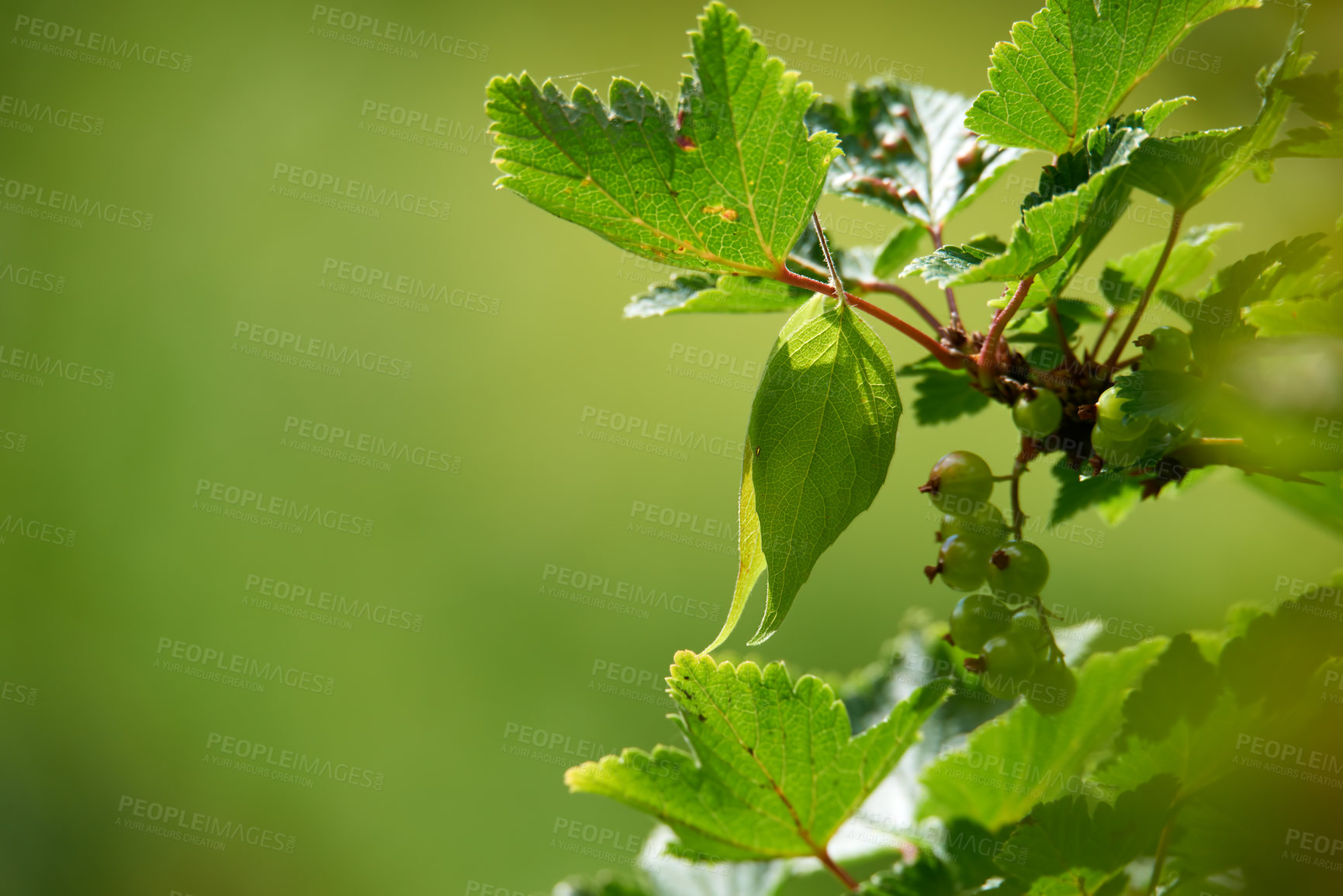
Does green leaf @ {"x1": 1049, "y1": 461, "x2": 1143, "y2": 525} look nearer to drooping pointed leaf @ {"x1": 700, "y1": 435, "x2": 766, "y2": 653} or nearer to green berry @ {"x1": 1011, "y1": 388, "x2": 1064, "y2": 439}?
green berry @ {"x1": 1011, "y1": 388, "x2": 1064, "y2": 439}

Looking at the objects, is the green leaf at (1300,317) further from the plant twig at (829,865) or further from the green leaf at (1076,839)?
the plant twig at (829,865)

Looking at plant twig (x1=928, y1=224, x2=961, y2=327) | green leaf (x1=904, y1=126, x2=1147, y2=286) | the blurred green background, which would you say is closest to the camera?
green leaf (x1=904, y1=126, x2=1147, y2=286)

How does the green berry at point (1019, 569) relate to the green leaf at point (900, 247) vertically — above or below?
below

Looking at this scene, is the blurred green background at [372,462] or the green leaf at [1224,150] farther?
Answer: the blurred green background at [372,462]

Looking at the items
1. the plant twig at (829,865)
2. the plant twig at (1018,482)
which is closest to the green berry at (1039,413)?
the plant twig at (1018,482)

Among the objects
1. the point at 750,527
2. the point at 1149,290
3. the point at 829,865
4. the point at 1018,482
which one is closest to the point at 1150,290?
the point at 1149,290

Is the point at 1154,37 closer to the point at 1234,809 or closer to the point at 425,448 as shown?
the point at 1234,809

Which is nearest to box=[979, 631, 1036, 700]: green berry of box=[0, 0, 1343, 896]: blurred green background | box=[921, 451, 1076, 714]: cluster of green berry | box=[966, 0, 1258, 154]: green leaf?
box=[921, 451, 1076, 714]: cluster of green berry

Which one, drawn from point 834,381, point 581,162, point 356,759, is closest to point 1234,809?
point 834,381
